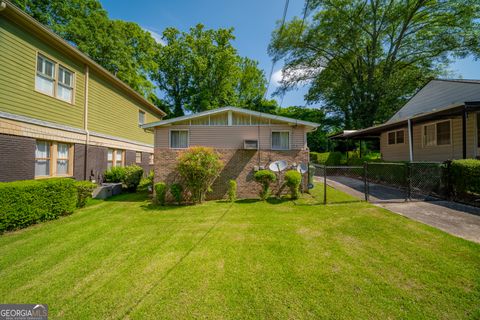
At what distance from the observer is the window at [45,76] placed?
22.8 ft

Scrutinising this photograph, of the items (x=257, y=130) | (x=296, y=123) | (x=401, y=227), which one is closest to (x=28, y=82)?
(x=257, y=130)

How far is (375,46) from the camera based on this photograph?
19.3 metres

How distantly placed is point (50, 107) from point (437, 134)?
18.6m

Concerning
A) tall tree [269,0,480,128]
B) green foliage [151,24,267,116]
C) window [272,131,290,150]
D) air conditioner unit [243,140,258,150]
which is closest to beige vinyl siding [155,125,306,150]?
window [272,131,290,150]

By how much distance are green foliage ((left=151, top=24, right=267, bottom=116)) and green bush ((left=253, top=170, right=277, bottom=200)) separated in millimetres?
18605

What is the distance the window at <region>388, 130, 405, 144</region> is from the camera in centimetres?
1240

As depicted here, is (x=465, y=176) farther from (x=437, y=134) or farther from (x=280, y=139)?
(x=280, y=139)


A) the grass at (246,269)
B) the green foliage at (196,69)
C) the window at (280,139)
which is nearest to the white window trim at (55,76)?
the grass at (246,269)

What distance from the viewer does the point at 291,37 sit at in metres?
22.3

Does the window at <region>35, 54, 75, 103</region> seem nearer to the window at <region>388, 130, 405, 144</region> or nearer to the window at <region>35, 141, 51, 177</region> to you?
the window at <region>35, 141, 51, 177</region>

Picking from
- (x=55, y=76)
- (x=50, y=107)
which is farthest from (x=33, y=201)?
(x=55, y=76)

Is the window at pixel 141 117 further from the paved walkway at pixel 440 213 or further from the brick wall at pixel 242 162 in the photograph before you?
the paved walkway at pixel 440 213

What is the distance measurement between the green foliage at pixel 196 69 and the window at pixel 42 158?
18265mm

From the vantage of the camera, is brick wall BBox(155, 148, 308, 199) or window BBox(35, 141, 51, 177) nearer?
window BBox(35, 141, 51, 177)
